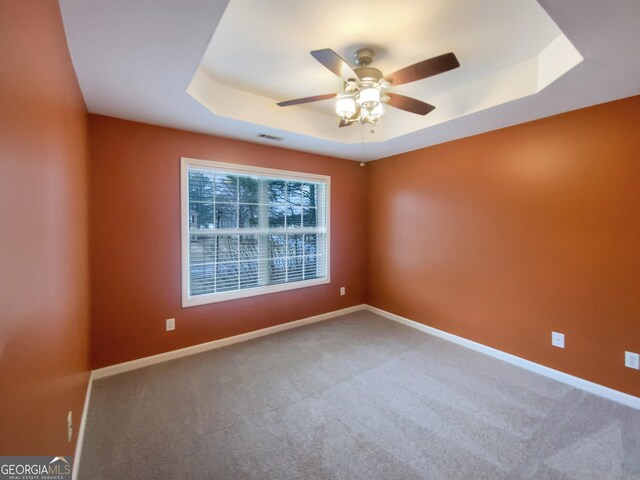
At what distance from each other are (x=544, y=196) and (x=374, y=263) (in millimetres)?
2328

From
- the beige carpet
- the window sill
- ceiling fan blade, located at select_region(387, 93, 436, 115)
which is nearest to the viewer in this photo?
the beige carpet

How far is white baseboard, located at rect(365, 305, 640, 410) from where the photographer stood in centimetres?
226

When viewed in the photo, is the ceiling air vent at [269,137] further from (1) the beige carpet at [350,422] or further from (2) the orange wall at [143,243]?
(1) the beige carpet at [350,422]

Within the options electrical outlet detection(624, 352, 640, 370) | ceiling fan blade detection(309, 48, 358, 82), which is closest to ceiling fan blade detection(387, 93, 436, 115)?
ceiling fan blade detection(309, 48, 358, 82)

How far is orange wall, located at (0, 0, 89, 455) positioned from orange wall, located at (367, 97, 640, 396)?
3.49m

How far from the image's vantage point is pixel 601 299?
2.38 metres

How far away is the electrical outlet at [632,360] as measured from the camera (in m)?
2.21

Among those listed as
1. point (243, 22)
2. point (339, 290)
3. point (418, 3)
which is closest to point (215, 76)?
point (243, 22)

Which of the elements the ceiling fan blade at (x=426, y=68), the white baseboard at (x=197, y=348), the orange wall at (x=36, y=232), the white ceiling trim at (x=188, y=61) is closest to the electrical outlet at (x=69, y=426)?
the orange wall at (x=36, y=232)

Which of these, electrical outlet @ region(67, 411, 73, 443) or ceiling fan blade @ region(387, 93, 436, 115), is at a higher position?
ceiling fan blade @ region(387, 93, 436, 115)

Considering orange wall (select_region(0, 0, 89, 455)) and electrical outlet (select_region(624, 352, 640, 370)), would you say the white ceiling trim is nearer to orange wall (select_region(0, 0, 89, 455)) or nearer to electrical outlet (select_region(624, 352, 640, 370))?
orange wall (select_region(0, 0, 89, 455))

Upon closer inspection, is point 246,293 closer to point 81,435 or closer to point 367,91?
point 81,435

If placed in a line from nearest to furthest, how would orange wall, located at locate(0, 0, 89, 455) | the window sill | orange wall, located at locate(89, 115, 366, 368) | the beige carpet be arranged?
1. orange wall, located at locate(0, 0, 89, 455)
2. the beige carpet
3. orange wall, located at locate(89, 115, 366, 368)
4. the window sill

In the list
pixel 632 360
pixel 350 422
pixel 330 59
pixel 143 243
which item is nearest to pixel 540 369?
pixel 632 360
